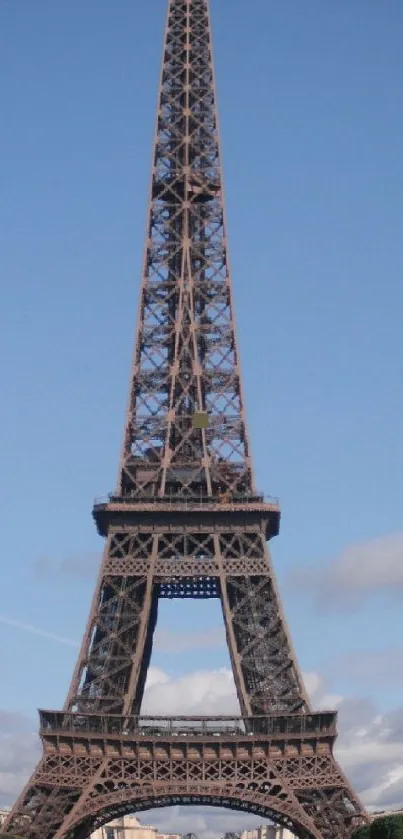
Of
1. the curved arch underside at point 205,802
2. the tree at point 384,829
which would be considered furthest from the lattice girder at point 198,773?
the tree at point 384,829

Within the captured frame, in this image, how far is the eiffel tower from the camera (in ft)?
246

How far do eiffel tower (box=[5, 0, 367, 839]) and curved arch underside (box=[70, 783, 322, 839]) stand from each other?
3.8 inches

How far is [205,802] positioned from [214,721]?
4.85 m

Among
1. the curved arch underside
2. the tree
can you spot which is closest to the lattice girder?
the curved arch underside

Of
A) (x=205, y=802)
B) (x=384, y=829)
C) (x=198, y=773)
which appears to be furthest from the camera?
(x=205, y=802)

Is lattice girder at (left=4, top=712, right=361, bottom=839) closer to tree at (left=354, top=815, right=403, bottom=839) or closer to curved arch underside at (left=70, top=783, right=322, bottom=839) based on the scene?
curved arch underside at (left=70, top=783, right=322, bottom=839)

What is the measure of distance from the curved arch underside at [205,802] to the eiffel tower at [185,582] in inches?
3.8

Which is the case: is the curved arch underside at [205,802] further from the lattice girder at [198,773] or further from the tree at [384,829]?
the tree at [384,829]

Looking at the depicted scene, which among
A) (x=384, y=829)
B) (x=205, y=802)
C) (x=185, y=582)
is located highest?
(x=185, y=582)

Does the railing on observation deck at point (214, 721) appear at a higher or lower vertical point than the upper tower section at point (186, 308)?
lower

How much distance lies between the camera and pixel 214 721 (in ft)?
257

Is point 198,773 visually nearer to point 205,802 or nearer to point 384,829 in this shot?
point 205,802

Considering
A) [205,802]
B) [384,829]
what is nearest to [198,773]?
[205,802]

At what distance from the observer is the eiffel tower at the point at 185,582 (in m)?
75.0
